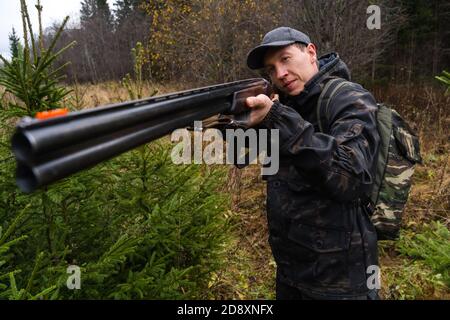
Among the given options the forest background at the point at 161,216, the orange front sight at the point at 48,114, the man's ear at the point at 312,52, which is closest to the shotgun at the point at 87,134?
the orange front sight at the point at 48,114

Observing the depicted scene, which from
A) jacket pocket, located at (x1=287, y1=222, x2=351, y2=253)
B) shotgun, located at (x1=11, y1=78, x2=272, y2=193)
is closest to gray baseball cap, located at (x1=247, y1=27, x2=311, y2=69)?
shotgun, located at (x1=11, y1=78, x2=272, y2=193)

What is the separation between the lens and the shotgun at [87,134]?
817 mm

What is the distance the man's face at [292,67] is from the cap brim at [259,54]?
0.04 m

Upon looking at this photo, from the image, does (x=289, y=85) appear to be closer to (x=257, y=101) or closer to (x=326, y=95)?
(x=326, y=95)

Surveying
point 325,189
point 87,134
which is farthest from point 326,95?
Result: point 87,134

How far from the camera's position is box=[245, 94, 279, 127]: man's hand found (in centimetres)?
170

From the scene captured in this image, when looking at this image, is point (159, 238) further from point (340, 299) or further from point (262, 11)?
point (262, 11)

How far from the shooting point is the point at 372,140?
1787 mm

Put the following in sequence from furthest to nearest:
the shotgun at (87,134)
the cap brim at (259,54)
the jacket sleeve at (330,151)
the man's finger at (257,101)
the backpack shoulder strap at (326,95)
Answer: the cap brim at (259,54) → the backpack shoulder strap at (326,95) → the man's finger at (257,101) → the jacket sleeve at (330,151) → the shotgun at (87,134)

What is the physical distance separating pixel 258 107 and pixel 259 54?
2.47 ft

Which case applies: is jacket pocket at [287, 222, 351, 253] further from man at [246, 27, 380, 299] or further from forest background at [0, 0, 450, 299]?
forest background at [0, 0, 450, 299]

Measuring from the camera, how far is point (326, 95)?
2.05 metres

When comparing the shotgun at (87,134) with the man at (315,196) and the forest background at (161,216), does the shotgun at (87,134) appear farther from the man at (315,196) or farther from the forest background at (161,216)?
the forest background at (161,216)
